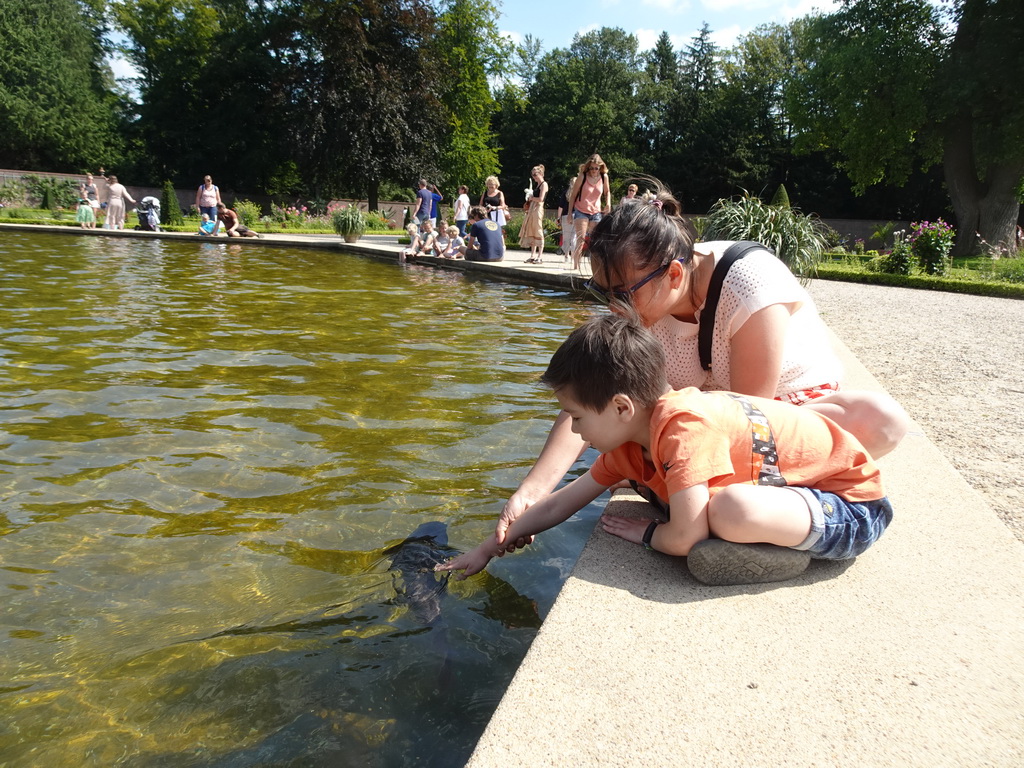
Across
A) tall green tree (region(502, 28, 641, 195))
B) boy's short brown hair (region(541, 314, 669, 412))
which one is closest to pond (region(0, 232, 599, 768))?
boy's short brown hair (region(541, 314, 669, 412))

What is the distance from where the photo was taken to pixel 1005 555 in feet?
7.30

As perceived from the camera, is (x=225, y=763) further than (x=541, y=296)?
No

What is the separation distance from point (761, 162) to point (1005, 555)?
48.2 meters

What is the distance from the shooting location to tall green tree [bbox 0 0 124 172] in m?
41.3

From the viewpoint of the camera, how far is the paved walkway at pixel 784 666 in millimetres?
1400

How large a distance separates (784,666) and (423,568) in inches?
57.4

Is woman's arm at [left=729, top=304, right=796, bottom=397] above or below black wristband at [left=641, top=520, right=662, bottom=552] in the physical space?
above

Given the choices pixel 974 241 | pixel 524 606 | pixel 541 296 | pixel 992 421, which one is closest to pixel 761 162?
pixel 974 241

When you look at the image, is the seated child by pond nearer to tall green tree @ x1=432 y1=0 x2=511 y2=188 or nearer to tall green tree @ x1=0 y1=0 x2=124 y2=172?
tall green tree @ x1=432 y1=0 x2=511 y2=188

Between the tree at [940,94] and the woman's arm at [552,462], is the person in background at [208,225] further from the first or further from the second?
the tree at [940,94]

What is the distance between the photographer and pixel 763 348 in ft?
8.32

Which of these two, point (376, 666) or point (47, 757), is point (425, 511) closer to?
point (376, 666)

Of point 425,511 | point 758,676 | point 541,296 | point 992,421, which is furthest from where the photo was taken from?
point 541,296

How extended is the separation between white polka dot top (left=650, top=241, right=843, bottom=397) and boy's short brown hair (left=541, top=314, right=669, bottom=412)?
59 cm
